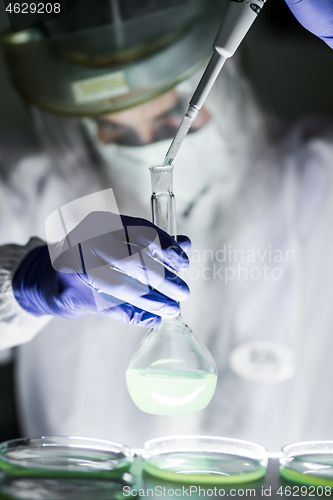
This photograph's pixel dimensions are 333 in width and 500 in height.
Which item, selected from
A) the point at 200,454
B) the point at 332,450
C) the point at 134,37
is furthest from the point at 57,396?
the point at 134,37

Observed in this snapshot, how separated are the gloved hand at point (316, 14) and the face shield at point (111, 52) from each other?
1.00ft

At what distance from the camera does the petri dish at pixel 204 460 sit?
0.70 meters

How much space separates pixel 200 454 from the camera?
76 centimetres

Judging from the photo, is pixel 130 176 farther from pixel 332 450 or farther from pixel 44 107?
pixel 332 450

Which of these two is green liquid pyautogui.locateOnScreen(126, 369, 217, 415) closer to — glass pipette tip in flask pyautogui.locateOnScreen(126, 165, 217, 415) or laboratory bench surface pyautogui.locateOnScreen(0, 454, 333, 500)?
glass pipette tip in flask pyautogui.locateOnScreen(126, 165, 217, 415)

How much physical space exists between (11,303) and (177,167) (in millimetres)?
608

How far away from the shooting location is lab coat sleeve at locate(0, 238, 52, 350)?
110cm

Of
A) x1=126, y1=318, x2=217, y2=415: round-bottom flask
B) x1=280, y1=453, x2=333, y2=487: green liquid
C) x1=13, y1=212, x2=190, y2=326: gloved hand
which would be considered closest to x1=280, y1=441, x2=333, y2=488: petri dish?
x1=280, y1=453, x2=333, y2=487: green liquid

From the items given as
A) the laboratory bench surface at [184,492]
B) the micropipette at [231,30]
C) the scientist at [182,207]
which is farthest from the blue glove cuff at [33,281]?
the micropipette at [231,30]

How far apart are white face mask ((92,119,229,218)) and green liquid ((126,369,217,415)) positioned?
2.28 ft

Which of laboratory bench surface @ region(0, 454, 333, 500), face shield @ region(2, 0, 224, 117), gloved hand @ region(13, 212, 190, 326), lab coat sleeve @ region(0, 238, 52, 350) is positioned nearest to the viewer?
laboratory bench surface @ region(0, 454, 333, 500)

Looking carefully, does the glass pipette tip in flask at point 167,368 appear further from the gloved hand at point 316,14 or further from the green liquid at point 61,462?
the gloved hand at point 316,14

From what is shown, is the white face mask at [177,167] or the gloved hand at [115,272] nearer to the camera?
the gloved hand at [115,272]

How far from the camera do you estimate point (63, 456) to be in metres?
0.75
